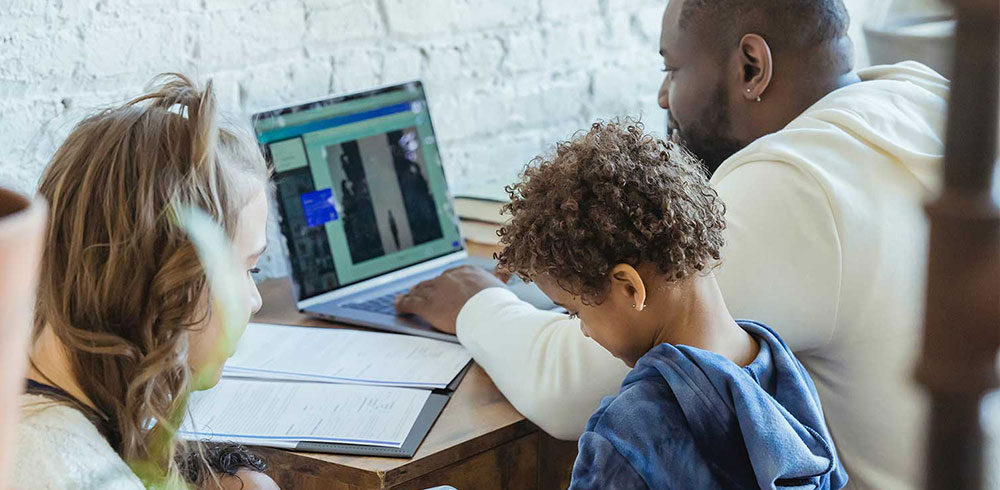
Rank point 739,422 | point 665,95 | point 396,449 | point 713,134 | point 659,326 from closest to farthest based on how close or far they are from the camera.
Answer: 1. point 739,422
2. point 659,326
3. point 396,449
4. point 713,134
5. point 665,95

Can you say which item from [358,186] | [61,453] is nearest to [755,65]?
[358,186]

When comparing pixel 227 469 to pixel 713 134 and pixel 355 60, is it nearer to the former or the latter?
pixel 713 134

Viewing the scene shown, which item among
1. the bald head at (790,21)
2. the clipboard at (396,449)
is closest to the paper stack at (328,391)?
the clipboard at (396,449)

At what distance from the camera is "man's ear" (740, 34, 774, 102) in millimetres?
1413

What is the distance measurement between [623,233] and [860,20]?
200 cm

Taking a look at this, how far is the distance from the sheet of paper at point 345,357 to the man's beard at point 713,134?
48cm

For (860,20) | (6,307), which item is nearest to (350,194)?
(6,307)

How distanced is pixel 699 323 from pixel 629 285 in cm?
8

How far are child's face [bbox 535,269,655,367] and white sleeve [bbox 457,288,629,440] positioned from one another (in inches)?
5.6

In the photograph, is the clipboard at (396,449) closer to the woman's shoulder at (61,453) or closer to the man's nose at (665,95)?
the woman's shoulder at (61,453)

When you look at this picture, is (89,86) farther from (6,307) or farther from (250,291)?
(6,307)

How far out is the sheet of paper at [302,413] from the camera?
1165mm

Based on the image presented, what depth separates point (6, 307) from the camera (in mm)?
240

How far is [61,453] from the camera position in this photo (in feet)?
2.58
